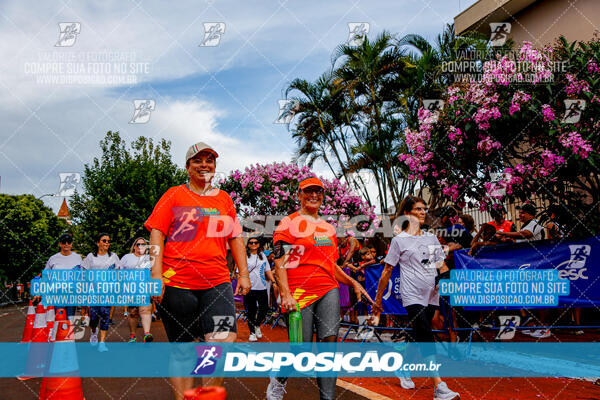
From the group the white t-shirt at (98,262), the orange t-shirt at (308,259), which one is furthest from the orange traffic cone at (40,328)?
the orange t-shirt at (308,259)

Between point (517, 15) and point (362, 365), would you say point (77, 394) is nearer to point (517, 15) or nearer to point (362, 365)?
point (362, 365)

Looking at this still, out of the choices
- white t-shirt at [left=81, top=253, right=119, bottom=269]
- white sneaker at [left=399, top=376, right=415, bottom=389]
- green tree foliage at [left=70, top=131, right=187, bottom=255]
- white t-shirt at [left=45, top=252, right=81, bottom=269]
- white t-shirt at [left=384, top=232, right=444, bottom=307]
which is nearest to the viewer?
white t-shirt at [left=384, top=232, right=444, bottom=307]

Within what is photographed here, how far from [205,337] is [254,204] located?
20.3 metres

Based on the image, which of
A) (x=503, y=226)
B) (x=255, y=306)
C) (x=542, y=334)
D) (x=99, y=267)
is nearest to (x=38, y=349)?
(x=99, y=267)

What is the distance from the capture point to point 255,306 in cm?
1018

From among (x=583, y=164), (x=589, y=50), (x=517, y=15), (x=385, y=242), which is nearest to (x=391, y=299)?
(x=583, y=164)

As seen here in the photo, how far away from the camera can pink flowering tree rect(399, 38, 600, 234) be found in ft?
24.5

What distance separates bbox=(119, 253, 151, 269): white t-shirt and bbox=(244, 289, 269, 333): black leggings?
6.95ft

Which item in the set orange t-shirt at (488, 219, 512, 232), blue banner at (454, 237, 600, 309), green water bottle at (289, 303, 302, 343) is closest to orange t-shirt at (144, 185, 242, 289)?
green water bottle at (289, 303, 302, 343)

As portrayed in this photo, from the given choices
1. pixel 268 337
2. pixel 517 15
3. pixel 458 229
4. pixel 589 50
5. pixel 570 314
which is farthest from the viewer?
pixel 517 15

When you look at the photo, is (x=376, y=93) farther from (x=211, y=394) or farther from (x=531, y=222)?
(x=211, y=394)

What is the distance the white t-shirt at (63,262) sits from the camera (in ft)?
27.8

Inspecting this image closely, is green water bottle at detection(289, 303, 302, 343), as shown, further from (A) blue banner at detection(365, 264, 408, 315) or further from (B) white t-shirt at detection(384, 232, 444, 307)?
(A) blue banner at detection(365, 264, 408, 315)

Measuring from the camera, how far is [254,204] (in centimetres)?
2397
